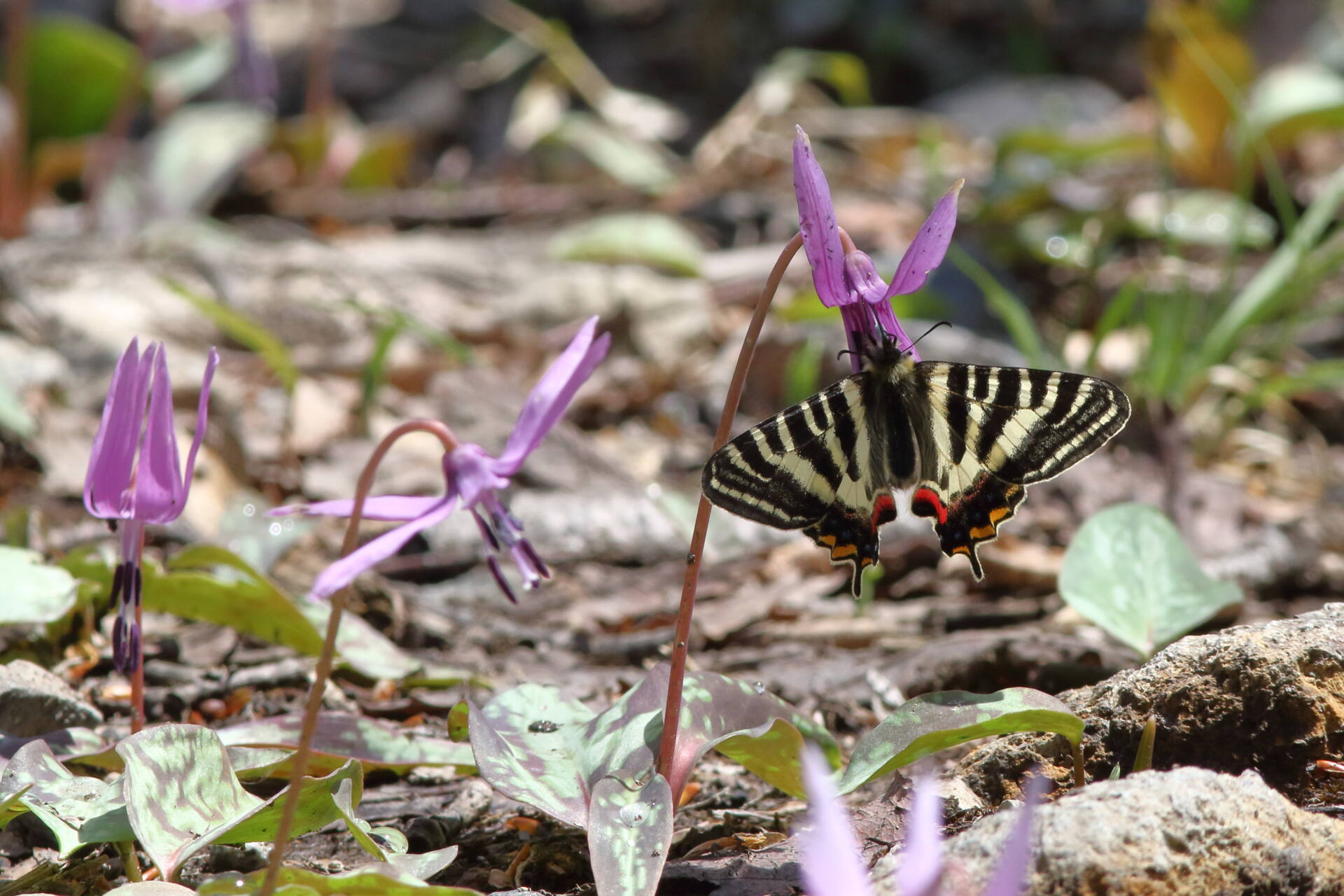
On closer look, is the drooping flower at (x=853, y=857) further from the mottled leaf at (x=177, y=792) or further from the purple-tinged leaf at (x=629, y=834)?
the mottled leaf at (x=177, y=792)

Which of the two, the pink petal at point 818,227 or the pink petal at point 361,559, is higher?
the pink petal at point 818,227

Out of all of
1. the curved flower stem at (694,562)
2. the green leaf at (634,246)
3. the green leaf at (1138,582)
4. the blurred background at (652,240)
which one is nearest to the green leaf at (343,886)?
the curved flower stem at (694,562)

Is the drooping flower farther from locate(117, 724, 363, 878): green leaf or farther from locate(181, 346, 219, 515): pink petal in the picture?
locate(181, 346, 219, 515): pink petal

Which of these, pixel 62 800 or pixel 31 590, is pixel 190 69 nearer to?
pixel 31 590

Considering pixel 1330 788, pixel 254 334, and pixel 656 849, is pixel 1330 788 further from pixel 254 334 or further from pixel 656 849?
pixel 254 334

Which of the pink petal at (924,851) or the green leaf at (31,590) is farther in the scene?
the green leaf at (31,590)

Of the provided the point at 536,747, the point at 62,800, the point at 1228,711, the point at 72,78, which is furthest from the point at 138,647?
the point at 72,78

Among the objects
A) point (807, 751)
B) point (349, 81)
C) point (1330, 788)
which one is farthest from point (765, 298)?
point (349, 81)

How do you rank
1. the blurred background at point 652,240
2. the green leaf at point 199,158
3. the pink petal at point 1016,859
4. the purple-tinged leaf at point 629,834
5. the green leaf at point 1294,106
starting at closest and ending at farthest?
the pink petal at point 1016,859
the purple-tinged leaf at point 629,834
the blurred background at point 652,240
the green leaf at point 1294,106
the green leaf at point 199,158
